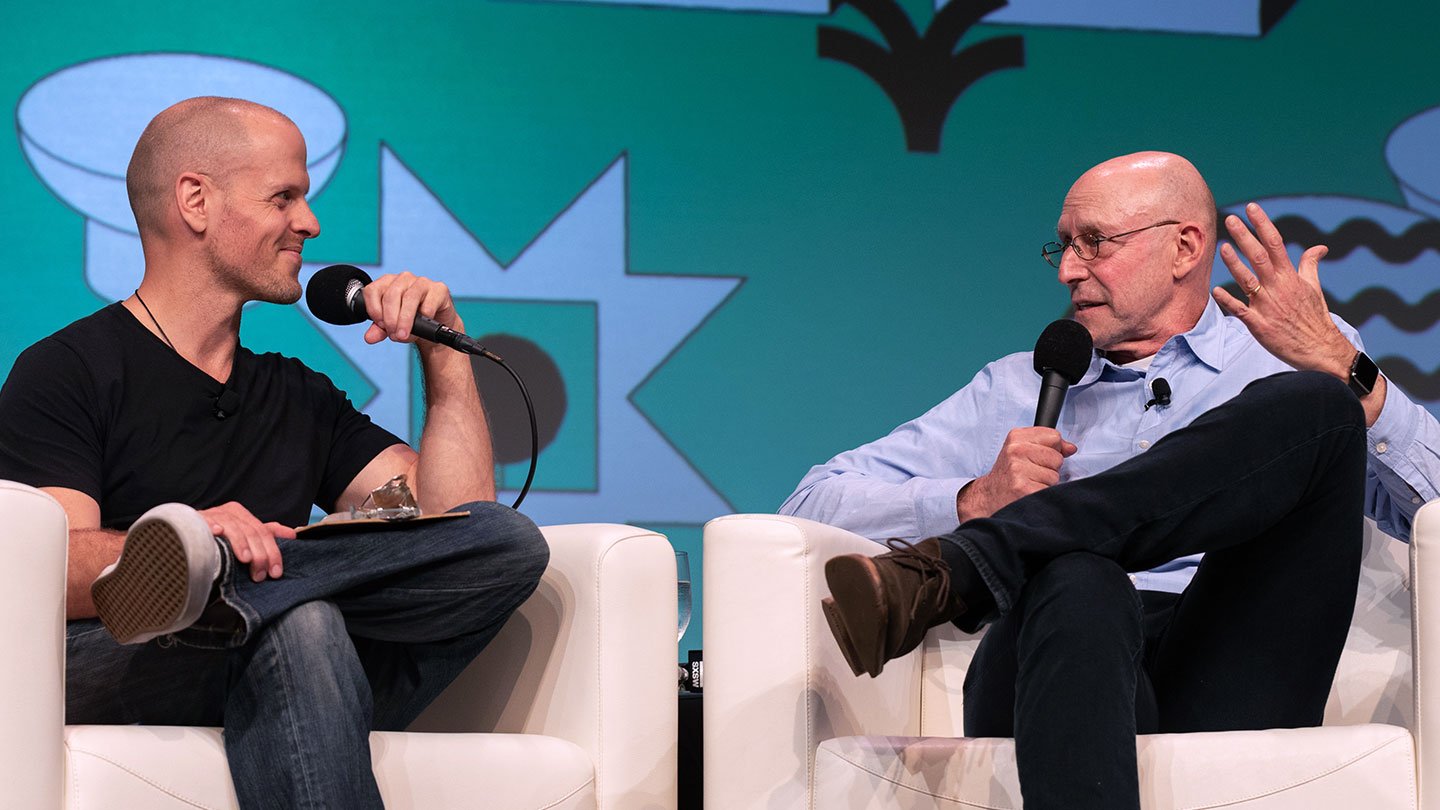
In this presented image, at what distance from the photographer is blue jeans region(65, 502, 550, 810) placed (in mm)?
1527

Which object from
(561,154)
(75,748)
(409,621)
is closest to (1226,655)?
(409,621)

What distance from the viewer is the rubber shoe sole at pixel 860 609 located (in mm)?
1450

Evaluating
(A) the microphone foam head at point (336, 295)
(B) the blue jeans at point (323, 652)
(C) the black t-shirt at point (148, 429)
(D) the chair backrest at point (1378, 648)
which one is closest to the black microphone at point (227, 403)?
(C) the black t-shirt at point (148, 429)

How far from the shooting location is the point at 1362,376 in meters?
2.07

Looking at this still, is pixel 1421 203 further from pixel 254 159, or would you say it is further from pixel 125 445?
pixel 125 445

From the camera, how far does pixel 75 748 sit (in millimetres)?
1473

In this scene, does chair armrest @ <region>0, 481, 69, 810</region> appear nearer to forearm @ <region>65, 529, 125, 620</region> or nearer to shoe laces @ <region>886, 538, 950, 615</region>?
forearm @ <region>65, 529, 125, 620</region>

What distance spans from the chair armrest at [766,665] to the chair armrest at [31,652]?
73cm

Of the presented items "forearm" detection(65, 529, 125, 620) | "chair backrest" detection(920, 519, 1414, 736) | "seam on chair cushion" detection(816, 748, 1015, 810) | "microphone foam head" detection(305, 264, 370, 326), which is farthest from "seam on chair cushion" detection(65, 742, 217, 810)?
"chair backrest" detection(920, 519, 1414, 736)

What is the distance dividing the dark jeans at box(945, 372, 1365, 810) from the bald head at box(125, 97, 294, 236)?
1.32 metres

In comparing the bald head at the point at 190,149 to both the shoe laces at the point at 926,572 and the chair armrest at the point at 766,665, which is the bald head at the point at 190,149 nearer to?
the chair armrest at the point at 766,665

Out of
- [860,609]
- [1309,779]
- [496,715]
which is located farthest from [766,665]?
[1309,779]

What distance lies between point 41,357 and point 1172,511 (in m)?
1.46

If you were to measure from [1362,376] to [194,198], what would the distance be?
175 cm
